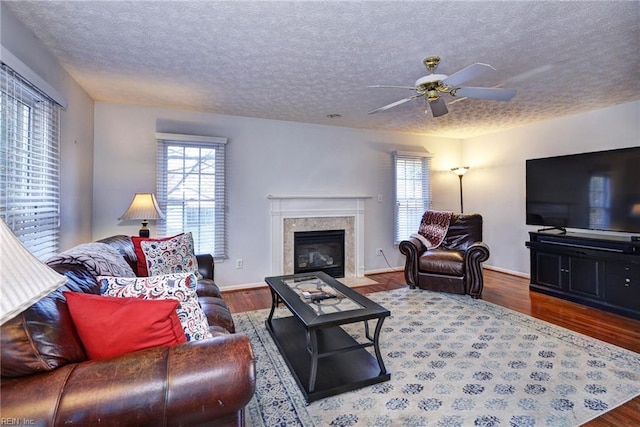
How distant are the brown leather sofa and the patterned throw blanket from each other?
3.68 metres

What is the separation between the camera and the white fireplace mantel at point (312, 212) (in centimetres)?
442

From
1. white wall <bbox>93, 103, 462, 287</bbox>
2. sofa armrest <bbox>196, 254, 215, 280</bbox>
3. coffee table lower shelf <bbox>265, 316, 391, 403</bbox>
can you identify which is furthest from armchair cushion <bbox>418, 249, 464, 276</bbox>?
sofa armrest <bbox>196, 254, 215, 280</bbox>

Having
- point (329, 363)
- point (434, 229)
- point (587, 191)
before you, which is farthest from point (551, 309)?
point (329, 363)

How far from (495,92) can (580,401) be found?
214 centimetres

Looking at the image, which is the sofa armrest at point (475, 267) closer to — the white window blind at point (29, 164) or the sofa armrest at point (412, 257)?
the sofa armrest at point (412, 257)

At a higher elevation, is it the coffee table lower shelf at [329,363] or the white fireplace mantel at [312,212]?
the white fireplace mantel at [312,212]

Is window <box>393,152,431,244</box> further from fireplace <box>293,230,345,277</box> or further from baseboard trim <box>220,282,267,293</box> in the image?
baseboard trim <box>220,282,267,293</box>

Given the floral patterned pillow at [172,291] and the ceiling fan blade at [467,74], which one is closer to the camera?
the floral patterned pillow at [172,291]

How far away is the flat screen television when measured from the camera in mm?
3357

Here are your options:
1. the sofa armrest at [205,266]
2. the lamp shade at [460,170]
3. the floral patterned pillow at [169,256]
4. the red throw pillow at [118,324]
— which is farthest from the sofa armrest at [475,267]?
the red throw pillow at [118,324]

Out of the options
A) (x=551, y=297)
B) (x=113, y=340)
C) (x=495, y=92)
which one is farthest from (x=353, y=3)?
(x=551, y=297)

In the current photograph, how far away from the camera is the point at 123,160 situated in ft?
12.2

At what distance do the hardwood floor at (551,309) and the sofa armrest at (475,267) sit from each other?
23 cm

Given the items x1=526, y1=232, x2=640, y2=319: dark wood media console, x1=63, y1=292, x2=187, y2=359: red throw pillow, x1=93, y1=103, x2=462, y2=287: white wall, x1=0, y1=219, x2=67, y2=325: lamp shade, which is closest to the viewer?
x1=0, y1=219, x2=67, y2=325: lamp shade
